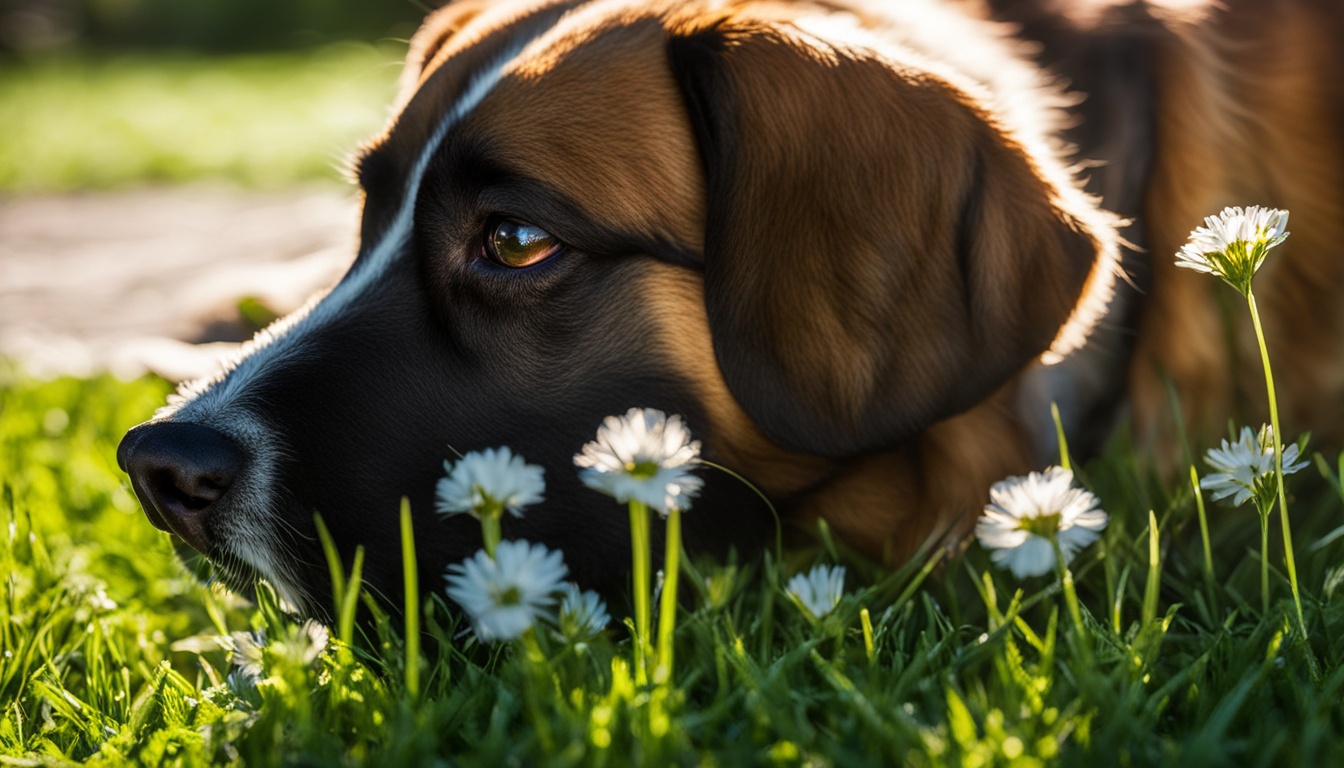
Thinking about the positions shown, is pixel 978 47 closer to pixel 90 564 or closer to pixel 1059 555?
pixel 1059 555

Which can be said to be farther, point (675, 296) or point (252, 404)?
point (675, 296)

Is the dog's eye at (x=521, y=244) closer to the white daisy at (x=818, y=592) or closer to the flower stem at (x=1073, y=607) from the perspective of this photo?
the white daisy at (x=818, y=592)

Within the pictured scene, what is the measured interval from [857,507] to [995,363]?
0.47m

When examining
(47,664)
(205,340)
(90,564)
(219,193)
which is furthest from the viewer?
(219,193)

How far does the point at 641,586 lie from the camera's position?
66.0 inches

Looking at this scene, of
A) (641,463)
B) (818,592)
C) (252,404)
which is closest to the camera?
(641,463)

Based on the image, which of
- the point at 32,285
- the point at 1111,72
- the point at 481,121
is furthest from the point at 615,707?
the point at 32,285

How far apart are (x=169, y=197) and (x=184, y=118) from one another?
17.7ft

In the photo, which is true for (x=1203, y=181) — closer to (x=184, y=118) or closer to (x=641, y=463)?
(x=641, y=463)

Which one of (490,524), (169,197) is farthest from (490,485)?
(169,197)

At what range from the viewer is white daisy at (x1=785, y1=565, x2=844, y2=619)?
191cm

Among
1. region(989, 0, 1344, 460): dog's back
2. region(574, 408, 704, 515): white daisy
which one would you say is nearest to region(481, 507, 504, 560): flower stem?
region(574, 408, 704, 515): white daisy

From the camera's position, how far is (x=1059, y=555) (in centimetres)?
166

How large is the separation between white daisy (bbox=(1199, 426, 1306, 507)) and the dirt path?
2.25 meters
